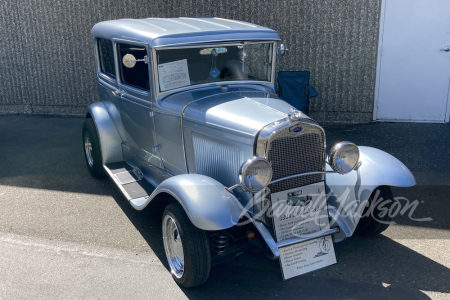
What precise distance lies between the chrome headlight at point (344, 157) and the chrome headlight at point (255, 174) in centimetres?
62

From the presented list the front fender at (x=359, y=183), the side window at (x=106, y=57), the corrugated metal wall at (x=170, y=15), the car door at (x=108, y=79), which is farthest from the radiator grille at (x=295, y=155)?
the corrugated metal wall at (x=170, y=15)

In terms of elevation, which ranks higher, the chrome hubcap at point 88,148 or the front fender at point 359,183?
the front fender at point 359,183

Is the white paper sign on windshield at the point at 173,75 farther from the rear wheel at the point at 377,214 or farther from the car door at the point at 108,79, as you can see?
the rear wheel at the point at 377,214

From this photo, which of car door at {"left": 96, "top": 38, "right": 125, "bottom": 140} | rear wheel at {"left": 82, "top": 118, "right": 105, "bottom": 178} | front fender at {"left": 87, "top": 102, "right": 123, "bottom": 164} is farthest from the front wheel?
rear wheel at {"left": 82, "top": 118, "right": 105, "bottom": 178}

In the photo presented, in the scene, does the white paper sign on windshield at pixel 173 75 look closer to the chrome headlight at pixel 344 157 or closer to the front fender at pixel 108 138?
the front fender at pixel 108 138

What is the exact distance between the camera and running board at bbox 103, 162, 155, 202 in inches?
154

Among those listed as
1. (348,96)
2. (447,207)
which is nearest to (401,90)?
(348,96)

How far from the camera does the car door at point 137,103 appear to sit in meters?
3.91

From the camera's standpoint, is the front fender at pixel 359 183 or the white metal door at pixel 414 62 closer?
the front fender at pixel 359 183

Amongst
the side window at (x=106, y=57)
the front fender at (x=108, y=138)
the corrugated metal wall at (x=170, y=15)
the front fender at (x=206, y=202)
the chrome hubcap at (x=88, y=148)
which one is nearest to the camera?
the front fender at (x=206, y=202)

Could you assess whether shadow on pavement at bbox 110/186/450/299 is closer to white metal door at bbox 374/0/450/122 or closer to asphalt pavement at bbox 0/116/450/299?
asphalt pavement at bbox 0/116/450/299

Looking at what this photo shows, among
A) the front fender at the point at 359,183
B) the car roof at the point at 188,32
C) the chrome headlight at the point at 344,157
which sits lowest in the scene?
the front fender at the point at 359,183

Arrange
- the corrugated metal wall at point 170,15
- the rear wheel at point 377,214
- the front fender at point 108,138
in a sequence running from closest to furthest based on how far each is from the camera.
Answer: the rear wheel at point 377,214 < the front fender at point 108,138 < the corrugated metal wall at point 170,15

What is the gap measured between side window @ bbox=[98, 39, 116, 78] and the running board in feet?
3.53
